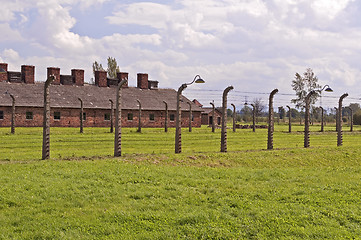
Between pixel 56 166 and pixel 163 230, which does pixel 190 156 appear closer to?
pixel 56 166

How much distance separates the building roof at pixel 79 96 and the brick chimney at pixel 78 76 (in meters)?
0.90

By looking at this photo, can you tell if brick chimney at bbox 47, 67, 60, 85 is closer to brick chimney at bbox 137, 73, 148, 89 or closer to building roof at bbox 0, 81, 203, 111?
building roof at bbox 0, 81, 203, 111

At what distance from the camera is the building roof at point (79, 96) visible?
4500 cm

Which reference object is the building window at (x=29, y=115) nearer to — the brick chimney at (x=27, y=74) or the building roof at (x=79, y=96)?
the building roof at (x=79, y=96)

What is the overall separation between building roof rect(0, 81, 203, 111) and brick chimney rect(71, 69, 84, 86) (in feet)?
2.94

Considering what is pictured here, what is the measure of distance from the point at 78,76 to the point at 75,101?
655 cm

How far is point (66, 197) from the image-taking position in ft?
32.5

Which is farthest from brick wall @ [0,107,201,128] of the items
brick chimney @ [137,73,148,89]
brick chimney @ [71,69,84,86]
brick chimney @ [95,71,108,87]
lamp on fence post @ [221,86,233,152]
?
lamp on fence post @ [221,86,233,152]

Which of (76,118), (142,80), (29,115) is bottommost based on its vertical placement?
(76,118)

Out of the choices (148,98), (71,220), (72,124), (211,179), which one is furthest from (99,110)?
(71,220)

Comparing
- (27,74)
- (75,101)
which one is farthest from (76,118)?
(27,74)

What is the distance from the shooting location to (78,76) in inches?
2072

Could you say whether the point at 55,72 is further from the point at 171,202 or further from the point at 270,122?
the point at 171,202

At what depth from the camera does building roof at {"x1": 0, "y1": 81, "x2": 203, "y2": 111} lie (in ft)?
148
